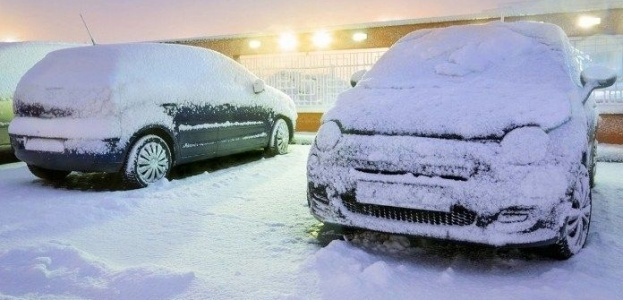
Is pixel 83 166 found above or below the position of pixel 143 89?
below

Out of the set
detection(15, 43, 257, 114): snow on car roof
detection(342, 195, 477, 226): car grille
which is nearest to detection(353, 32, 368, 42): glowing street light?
detection(15, 43, 257, 114): snow on car roof

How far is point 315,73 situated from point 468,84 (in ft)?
27.1

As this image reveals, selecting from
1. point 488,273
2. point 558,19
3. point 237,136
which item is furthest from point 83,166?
point 558,19

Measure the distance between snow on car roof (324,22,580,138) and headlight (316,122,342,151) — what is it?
0.23 ft

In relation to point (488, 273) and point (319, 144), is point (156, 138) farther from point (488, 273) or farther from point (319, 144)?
point (488, 273)

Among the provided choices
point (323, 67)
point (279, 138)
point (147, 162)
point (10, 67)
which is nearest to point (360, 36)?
point (323, 67)

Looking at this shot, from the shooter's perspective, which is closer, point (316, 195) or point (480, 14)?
point (316, 195)

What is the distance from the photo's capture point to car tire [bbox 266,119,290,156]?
24.7ft

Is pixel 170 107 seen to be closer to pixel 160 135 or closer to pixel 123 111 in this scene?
pixel 160 135

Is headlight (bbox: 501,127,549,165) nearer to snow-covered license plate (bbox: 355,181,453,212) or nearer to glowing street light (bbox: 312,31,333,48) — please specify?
snow-covered license plate (bbox: 355,181,453,212)

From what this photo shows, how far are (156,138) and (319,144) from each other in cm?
268

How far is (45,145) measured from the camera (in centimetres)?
512

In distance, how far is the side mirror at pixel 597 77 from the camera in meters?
3.66

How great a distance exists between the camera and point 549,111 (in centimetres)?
298
